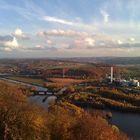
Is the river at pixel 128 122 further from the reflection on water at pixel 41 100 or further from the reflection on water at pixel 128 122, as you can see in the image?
the reflection on water at pixel 41 100

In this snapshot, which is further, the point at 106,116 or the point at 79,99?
the point at 79,99

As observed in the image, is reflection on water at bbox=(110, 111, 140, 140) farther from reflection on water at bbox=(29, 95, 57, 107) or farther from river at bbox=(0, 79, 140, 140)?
reflection on water at bbox=(29, 95, 57, 107)

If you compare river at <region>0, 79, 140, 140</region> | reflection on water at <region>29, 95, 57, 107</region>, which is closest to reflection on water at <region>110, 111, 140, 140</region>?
river at <region>0, 79, 140, 140</region>

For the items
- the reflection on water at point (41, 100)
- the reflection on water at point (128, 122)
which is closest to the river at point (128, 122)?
the reflection on water at point (128, 122)

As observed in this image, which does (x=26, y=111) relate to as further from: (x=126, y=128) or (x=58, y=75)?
(x=58, y=75)

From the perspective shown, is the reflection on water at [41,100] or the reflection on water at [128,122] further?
the reflection on water at [41,100]

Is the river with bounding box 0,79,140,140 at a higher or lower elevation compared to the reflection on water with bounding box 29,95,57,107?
higher

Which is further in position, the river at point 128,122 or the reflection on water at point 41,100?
the reflection on water at point 41,100

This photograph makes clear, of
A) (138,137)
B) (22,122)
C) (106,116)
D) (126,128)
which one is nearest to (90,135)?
(22,122)

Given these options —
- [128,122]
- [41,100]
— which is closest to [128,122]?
[128,122]

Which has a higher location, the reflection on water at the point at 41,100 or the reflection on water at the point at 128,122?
the reflection on water at the point at 128,122

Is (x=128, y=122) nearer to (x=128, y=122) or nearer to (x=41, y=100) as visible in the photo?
(x=128, y=122)
